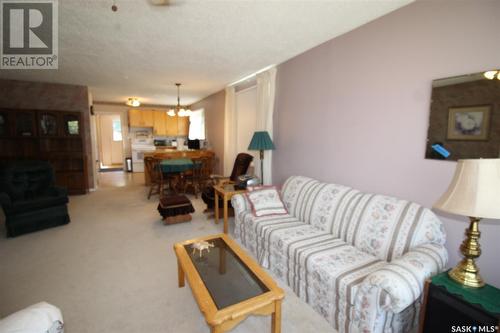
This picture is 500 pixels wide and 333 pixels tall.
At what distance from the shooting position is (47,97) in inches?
193

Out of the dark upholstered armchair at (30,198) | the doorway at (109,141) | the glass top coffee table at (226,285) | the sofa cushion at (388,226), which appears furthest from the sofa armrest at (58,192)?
the doorway at (109,141)

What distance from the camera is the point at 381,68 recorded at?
2.12 meters

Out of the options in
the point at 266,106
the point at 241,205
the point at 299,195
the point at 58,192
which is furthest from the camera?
the point at 266,106

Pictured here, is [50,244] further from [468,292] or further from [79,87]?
[468,292]

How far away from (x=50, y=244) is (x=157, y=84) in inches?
134

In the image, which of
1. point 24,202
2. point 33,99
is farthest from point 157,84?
point 24,202

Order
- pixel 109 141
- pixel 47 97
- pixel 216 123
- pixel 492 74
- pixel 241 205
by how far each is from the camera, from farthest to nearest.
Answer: pixel 109 141 → pixel 216 123 → pixel 47 97 → pixel 241 205 → pixel 492 74

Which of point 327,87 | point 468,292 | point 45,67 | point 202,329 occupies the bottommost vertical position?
point 202,329

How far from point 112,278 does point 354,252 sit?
226 centimetres

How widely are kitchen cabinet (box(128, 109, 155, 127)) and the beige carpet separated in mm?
4752

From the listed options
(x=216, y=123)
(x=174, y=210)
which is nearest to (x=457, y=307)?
(x=174, y=210)

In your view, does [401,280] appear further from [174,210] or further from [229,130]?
[229,130]

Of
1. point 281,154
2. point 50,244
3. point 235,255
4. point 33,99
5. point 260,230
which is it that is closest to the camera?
point 235,255

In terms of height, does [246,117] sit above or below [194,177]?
above
